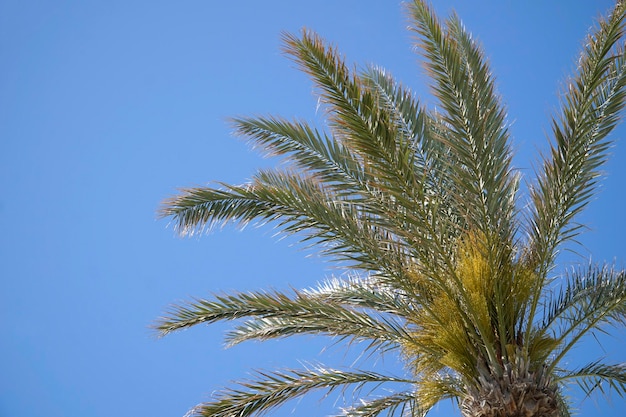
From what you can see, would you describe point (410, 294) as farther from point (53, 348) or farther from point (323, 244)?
point (53, 348)

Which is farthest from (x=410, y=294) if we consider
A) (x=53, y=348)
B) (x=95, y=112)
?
(x=95, y=112)

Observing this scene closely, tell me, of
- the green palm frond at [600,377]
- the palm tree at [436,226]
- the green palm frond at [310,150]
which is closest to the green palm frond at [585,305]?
the palm tree at [436,226]

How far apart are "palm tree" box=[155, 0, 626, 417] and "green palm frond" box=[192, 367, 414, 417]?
0.02 metres

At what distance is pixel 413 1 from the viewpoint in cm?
938

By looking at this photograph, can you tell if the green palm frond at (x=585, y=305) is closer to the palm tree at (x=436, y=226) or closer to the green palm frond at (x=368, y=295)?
the palm tree at (x=436, y=226)

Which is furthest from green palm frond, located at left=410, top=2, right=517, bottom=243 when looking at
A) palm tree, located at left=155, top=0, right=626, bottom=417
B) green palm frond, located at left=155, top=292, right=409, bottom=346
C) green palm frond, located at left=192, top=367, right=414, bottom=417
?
green palm frond, located at left=192, top=367, right=414, bottom=417

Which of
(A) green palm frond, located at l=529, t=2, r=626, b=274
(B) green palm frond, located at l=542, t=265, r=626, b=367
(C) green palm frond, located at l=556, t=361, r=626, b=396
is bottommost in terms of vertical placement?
(C) green palm frond, located at l=556, t=361, r=626, b=396

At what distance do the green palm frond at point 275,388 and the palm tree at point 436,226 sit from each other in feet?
0.06

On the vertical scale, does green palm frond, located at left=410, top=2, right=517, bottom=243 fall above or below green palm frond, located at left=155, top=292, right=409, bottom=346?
above

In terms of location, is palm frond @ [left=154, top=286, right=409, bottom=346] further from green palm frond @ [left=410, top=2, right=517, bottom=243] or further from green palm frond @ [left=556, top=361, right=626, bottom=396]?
green palm frond @ [left=556, top=361, right=626, bottom=396]

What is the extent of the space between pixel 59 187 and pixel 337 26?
21458mm

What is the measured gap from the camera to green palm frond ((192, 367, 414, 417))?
8.95m

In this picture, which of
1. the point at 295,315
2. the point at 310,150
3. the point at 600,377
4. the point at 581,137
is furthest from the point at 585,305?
the point at 310,150

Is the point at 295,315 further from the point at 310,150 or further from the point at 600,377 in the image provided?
the point at 600,377
